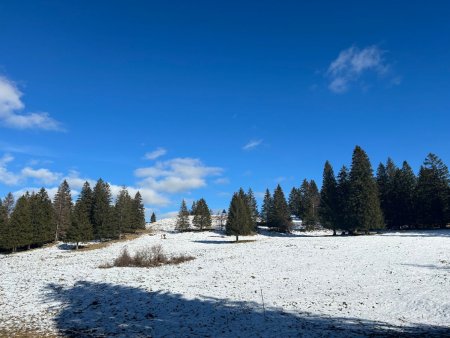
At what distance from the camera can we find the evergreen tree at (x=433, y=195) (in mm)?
64562

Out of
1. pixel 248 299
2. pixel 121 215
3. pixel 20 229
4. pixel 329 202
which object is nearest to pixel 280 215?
pixel 329 202

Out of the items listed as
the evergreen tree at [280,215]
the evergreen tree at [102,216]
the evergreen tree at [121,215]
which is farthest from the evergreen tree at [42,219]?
the evergreen tree at [280,215]

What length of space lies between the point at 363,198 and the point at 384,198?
16002mm

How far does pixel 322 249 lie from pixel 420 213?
114 ft

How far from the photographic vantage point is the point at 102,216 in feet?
267

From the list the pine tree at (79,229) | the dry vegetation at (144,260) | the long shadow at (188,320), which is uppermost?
A: the pine tree at (79,229)

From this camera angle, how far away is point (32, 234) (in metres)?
70.9

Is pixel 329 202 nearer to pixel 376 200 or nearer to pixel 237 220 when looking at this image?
pixel 376 200

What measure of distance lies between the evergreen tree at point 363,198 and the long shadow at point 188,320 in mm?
46502

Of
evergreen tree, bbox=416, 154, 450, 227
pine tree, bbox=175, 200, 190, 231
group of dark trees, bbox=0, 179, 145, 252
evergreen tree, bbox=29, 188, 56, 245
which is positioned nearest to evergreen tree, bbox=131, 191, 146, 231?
group of dark trees, bbox=0, 179, 145, 252

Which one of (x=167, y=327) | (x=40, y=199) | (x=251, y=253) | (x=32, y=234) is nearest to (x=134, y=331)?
(x=167, y=327)

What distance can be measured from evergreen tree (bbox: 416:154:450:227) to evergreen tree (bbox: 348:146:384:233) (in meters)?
10.7

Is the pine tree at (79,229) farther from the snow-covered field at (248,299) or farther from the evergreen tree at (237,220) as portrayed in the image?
the snow-covered field at (248,299)

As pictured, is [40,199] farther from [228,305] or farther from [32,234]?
[228,305]
